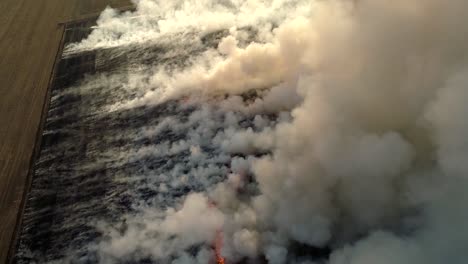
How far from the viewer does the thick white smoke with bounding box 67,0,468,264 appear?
12.7m

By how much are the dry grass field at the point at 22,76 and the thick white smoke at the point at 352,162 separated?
5327mm

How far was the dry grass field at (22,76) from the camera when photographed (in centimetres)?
1905

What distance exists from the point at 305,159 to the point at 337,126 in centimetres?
135

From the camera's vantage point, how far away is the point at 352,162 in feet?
45.3

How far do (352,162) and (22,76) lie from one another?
1981cm

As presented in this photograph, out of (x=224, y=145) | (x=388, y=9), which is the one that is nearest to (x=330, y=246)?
(x=224, y=145)

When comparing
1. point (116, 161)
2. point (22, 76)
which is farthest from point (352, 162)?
point (22, 76)

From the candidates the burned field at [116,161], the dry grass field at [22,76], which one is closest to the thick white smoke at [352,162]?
the burned field at [116,161]

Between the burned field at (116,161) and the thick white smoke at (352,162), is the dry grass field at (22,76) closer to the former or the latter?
the burned field at (116,161)

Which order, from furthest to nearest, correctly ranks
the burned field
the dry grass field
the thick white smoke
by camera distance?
the dry grass field, the burned field, the thick white smoke

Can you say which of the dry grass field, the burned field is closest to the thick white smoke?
the burned field

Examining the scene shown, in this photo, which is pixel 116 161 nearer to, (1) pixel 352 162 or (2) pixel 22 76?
(1) pixel 352 162

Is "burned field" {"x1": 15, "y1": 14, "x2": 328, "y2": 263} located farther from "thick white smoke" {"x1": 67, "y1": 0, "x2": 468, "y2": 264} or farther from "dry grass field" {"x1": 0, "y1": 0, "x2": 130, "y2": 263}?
"dry grass field" {"x1": 0, "y1": 0, "x2": 130, "y2": 263}

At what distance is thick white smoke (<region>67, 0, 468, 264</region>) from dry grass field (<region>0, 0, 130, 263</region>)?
533 centimetres
